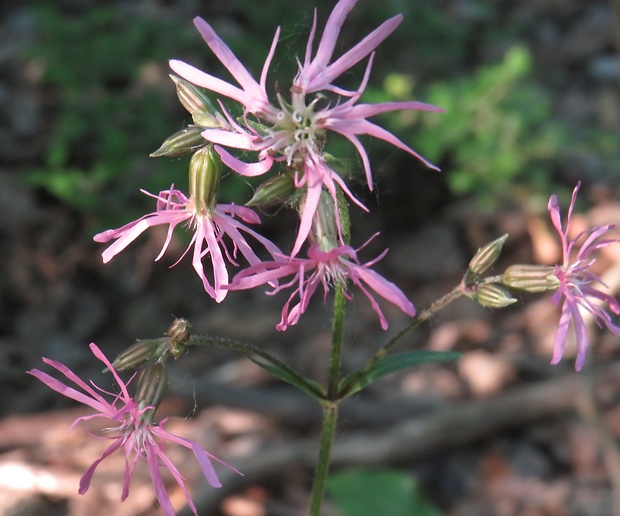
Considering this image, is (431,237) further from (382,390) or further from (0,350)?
(0,350)

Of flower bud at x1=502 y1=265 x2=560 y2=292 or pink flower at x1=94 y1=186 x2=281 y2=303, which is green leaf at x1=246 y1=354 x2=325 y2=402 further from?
flower bud at x1=502 y1=265 x2=560 y2=292

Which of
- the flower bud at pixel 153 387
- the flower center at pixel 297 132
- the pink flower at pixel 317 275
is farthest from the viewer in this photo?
the flower bud at pixel 153 387

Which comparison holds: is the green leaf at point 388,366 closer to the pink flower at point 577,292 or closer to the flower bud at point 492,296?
the flower bud at point 492,296

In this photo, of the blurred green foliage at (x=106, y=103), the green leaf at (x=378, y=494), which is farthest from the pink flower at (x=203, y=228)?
the blurred green foliage at (x=106, y=103)

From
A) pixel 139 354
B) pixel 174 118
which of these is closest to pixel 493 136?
pixel 174 118

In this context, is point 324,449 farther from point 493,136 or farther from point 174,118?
point 174,118

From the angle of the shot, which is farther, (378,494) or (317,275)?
(378,494)

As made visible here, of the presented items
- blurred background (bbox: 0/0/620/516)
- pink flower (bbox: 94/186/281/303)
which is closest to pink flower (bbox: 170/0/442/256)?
pink flower (bbox: 94/186/281/303)
